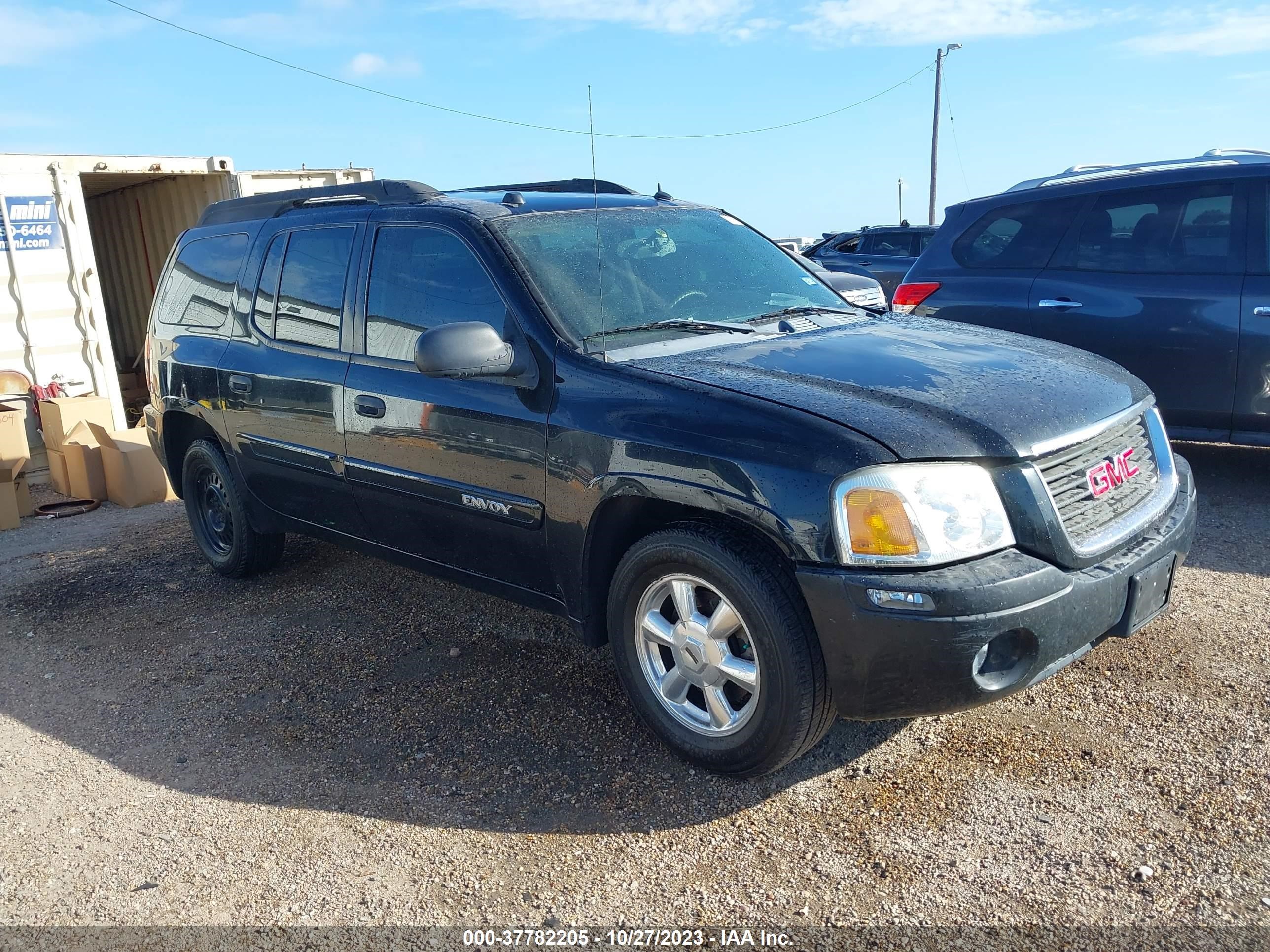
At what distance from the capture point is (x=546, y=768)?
331 cm

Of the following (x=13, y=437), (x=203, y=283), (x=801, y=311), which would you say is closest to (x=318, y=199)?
(x=203, y=283)

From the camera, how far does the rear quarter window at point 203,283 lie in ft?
16.1

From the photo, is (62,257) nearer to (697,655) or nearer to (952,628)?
(697,655)

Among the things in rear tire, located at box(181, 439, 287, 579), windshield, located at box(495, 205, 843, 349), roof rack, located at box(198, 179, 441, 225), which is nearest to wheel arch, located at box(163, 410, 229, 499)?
rear tire, located at box(181, 439, 287, 579)

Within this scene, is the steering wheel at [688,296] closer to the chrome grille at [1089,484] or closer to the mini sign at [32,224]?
the chrome grille at [1089,484]

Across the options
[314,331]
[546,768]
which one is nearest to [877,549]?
[546,768]

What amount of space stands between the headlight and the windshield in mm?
1126

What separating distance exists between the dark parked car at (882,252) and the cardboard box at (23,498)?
10.6 metres

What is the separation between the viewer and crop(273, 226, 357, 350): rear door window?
4.20m

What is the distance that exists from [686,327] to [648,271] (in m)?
0.37

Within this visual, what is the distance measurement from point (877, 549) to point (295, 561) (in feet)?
12.8

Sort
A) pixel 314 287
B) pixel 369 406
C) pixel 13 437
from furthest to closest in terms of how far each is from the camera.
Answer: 1. pixel 13 437
2. pixel 314 287
3. pixel 369 406

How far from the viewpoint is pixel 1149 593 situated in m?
3.02

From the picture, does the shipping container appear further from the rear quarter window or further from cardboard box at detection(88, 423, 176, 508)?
the rear quarter window
